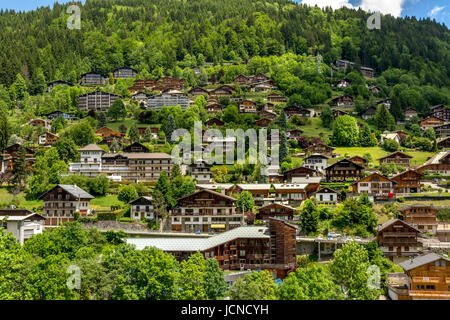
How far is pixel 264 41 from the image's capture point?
541ft

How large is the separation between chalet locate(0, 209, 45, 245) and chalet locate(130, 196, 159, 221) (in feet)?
34.0

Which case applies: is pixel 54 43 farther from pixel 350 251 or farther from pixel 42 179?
pixel 350 251

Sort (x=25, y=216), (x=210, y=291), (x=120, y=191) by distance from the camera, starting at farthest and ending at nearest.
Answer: (x=120, y=191)
(x=25, y=216)
(x=210, y=291)

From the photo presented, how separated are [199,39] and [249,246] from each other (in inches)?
4875

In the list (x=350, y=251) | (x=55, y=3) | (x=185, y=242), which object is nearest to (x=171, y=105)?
(x=185, y=242)

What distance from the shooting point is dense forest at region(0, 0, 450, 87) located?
144 metres

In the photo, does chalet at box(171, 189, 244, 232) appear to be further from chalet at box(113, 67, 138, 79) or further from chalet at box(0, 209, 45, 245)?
chalet at box(113, 67, 138, 79)

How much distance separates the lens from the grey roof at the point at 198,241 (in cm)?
4911

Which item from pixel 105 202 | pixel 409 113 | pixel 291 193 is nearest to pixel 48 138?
pixel 105 202

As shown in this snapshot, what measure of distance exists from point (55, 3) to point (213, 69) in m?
80.1

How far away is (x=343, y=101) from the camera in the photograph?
119 m

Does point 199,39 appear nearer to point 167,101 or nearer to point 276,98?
point 276,98

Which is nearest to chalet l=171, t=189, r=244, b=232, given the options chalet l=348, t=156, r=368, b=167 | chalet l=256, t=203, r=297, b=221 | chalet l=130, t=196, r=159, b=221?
chalet l=130, t=196, r=159, b=221

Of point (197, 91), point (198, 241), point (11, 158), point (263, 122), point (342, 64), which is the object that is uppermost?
point (342, 64)
